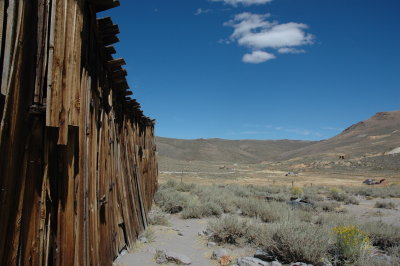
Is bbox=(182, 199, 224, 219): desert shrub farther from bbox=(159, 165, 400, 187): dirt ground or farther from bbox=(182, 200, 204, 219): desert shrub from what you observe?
bbox=(159, 165, 400, 187): dirt ground

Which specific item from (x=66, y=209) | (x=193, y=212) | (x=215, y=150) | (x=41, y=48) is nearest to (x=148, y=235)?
(x=193, y=212)

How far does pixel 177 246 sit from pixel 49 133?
521cm

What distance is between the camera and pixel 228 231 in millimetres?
7258

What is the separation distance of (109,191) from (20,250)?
260 cm

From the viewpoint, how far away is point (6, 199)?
6.68 ft

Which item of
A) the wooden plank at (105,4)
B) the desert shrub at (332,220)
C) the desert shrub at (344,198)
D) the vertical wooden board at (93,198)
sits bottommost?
the desert shrub at (344,198)

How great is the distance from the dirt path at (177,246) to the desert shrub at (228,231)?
33 centimetres

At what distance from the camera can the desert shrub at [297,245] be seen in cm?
568

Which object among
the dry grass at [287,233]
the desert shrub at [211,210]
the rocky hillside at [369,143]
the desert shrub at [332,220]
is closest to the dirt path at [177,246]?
the dry grass at [287,233]

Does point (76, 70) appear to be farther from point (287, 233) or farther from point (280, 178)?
point (280, 178)

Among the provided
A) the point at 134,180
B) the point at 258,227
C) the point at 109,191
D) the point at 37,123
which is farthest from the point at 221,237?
the point at 37,123

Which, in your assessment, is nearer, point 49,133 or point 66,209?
point 49,133

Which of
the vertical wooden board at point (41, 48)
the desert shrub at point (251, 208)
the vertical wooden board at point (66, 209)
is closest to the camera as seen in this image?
the vertical wooden board at point (41, 48)

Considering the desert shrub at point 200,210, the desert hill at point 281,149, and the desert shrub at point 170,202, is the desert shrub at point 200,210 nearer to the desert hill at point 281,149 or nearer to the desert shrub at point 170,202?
the desert shrub at point 170,202
